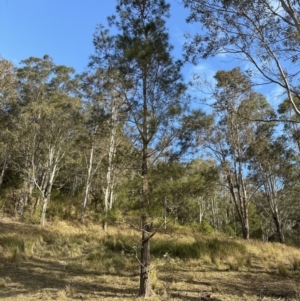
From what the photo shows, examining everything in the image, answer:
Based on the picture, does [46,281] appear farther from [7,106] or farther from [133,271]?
[7,106]

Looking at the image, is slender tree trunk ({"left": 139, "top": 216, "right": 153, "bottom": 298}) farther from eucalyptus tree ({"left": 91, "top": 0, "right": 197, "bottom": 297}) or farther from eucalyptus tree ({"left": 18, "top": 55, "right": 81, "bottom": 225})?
eucalyptus tree ({"left": 18, "top": 55, "right": 81, "bottom": 225})

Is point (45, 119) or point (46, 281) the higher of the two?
point (45, 119)

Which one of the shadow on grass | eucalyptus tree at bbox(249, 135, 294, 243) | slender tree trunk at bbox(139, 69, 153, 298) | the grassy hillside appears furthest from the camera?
eucalyptus tree at bbox(249, 135, 294, 243)

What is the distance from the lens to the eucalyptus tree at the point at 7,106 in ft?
Result: 66.4

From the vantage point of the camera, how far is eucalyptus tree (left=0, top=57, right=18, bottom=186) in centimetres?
2024

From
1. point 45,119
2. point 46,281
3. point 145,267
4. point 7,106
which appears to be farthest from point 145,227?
point 7,106

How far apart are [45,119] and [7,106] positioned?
4830mm

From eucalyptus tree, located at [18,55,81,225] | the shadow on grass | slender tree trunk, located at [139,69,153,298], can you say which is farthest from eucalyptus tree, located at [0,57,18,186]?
slender tree trunk, located at [139,69,153,298]

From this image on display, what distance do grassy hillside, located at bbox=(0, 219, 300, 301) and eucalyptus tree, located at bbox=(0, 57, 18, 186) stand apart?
10797mm

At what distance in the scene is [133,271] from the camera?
9453mm

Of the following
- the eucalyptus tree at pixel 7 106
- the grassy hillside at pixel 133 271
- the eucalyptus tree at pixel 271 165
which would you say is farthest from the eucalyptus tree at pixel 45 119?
the eucalyptus tree at pixel 271 165

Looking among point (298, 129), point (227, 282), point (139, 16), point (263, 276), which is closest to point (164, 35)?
point (139, 16)

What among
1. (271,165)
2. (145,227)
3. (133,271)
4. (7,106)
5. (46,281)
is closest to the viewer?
(145,227)

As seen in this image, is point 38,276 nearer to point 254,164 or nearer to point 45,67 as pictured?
point 254,164
